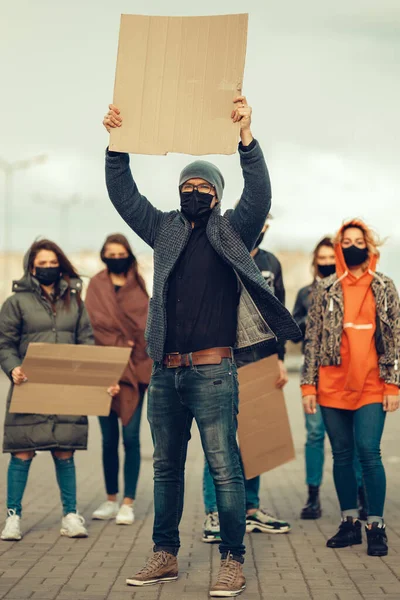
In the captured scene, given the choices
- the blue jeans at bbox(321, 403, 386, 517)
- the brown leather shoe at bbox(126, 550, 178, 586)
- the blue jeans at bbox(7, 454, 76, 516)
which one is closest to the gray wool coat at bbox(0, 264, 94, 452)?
the blue jeans at bbox(7, 454, 76, 516)

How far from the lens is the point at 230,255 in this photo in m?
6.11

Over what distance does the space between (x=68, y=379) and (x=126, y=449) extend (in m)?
1.16

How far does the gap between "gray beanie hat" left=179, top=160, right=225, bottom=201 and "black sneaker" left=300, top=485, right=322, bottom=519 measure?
3.48 meters

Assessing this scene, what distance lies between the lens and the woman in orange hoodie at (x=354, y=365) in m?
7.34

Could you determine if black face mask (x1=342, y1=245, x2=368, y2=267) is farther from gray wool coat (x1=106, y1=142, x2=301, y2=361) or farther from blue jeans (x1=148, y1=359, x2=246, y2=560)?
blue jeans (x1=148, y1=359, x2=246, y2=560)

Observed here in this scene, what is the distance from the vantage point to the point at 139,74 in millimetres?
6133

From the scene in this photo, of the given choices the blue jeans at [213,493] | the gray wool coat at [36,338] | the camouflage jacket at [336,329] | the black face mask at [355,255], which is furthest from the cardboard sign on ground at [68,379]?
the black face mask at [355,255]

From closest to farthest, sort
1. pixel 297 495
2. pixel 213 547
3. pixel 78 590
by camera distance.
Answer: pixel 78 590 < pixel 213 547 < pixel 297 495

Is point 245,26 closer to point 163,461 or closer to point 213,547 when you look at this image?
point 163,461

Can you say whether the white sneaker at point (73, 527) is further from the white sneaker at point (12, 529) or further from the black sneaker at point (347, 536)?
the black sneaker at point (347, 536)

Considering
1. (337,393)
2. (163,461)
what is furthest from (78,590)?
(337,393)

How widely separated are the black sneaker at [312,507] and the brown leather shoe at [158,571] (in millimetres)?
2760

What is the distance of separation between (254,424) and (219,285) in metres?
2.25

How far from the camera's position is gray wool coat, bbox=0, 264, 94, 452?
7980mm
